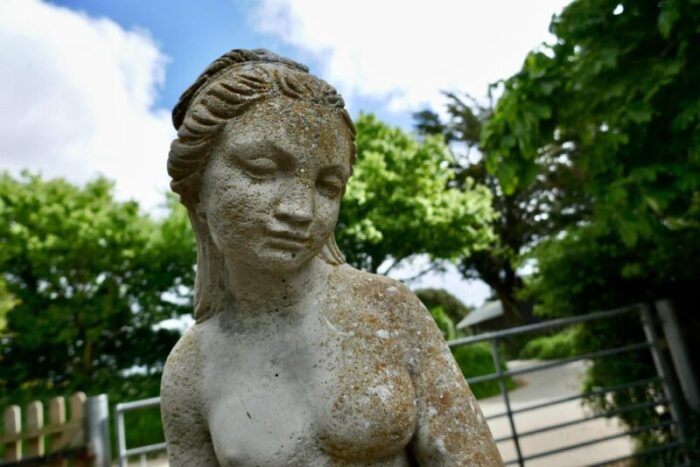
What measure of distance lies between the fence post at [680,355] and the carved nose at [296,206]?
13.4ft

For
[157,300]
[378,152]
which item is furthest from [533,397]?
[157,300]

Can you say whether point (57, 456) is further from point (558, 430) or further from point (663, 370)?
point (558, 430)

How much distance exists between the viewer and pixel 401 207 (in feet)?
42.4

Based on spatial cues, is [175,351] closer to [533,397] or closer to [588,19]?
[588,19]

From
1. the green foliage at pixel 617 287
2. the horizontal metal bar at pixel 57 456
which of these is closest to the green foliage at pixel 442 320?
the green foliage at pixel 617 287

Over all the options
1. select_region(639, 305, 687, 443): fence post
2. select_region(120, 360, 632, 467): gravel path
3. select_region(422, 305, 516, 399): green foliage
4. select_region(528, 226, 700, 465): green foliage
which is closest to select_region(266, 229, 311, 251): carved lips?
select_region(528, 226, 700, 465): green foliage

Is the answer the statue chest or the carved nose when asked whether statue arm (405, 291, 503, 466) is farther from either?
the carved nose

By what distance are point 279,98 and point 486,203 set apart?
13.6 metres

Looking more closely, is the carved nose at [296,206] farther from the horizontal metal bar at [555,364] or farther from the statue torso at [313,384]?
the horizontal metal bar at [555,364]

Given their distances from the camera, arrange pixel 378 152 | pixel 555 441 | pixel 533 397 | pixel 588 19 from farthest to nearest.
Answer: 1. pixel 378 152
2. pixel 533 397
3. pixel 555 441
4. pixel 588 19

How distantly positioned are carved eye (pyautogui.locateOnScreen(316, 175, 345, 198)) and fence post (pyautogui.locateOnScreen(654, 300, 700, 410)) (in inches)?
156

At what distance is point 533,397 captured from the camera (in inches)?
467

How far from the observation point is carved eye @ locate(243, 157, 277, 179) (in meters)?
1.25

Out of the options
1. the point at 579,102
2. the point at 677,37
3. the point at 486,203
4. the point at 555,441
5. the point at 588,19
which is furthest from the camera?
the point at 486,203
